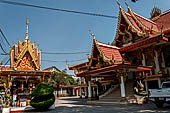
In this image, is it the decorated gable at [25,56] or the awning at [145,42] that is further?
the decorated gable at [25,56]

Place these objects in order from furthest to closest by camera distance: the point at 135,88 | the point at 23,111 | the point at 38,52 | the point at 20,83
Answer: the point at 20,83 < the point at 38,52 < the point at 135,88 < the point at 23,111

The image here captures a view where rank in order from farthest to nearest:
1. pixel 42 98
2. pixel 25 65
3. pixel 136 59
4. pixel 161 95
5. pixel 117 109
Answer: pixel 136 59 → pixel 25 65 → pixel 42 98 → pixel 117 109 → pixel 161 95

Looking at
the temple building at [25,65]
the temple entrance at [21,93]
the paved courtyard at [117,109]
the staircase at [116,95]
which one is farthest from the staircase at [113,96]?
the temple entrance at [21,93]

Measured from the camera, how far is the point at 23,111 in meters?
12.7

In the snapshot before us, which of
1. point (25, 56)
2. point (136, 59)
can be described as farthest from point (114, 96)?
point (25, 56)

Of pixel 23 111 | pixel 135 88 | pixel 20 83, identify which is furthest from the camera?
pixel 20 83

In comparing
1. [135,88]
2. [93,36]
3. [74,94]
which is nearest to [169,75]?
[135,88]

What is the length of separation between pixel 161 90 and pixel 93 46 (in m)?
8.01

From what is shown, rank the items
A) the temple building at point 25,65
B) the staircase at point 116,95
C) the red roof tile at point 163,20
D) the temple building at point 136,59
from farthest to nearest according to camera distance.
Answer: the red roof tile at point 163,20
the temple building at point 25,65
the staircase at point 116,95
the temple building at point 136,59

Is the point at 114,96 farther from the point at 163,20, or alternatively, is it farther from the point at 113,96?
the point at 163,20

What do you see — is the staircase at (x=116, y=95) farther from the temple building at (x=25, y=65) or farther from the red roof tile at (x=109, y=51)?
the temple building at (x=25, y=65)

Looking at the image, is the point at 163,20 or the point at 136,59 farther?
the point at 163,20

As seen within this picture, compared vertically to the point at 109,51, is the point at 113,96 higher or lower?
lower

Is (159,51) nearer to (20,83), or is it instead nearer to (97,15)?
(97,15)
